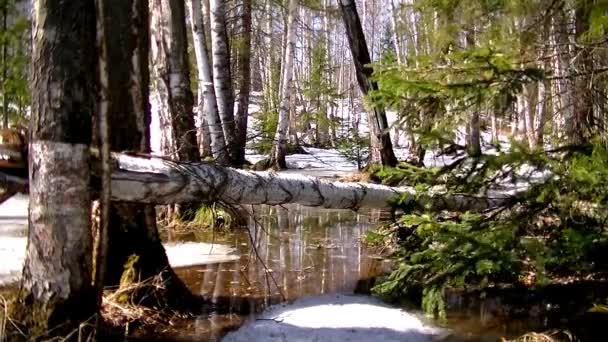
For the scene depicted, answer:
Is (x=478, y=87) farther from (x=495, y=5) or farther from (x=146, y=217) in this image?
(x=146, y=217)

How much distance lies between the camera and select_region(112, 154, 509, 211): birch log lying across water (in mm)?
3807

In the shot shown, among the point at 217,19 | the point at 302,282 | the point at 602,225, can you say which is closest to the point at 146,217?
the point at 302,282

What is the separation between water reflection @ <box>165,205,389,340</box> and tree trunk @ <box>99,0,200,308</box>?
0.52 metres

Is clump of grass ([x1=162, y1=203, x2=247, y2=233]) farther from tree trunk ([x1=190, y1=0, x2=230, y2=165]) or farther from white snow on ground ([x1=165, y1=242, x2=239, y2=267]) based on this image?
tree trunk ([x1=190, y1=0, x2=230, y2=165])

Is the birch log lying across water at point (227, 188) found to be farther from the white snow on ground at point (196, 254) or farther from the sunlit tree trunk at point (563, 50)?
the white snow on ground at point (196, 254)

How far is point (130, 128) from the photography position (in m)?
4.43

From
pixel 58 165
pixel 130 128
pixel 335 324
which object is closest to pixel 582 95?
pixel 335 324

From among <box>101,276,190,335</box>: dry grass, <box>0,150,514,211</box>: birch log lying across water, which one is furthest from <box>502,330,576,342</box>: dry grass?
<box>101,276,190,335</box>: dry grass

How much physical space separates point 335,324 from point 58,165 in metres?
2.14

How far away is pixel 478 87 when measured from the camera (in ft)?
12.3

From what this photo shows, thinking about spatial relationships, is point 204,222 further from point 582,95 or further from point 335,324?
point 582,95

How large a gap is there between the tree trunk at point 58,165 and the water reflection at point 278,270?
109 cm

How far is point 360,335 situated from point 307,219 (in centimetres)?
577

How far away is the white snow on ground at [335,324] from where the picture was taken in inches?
160
